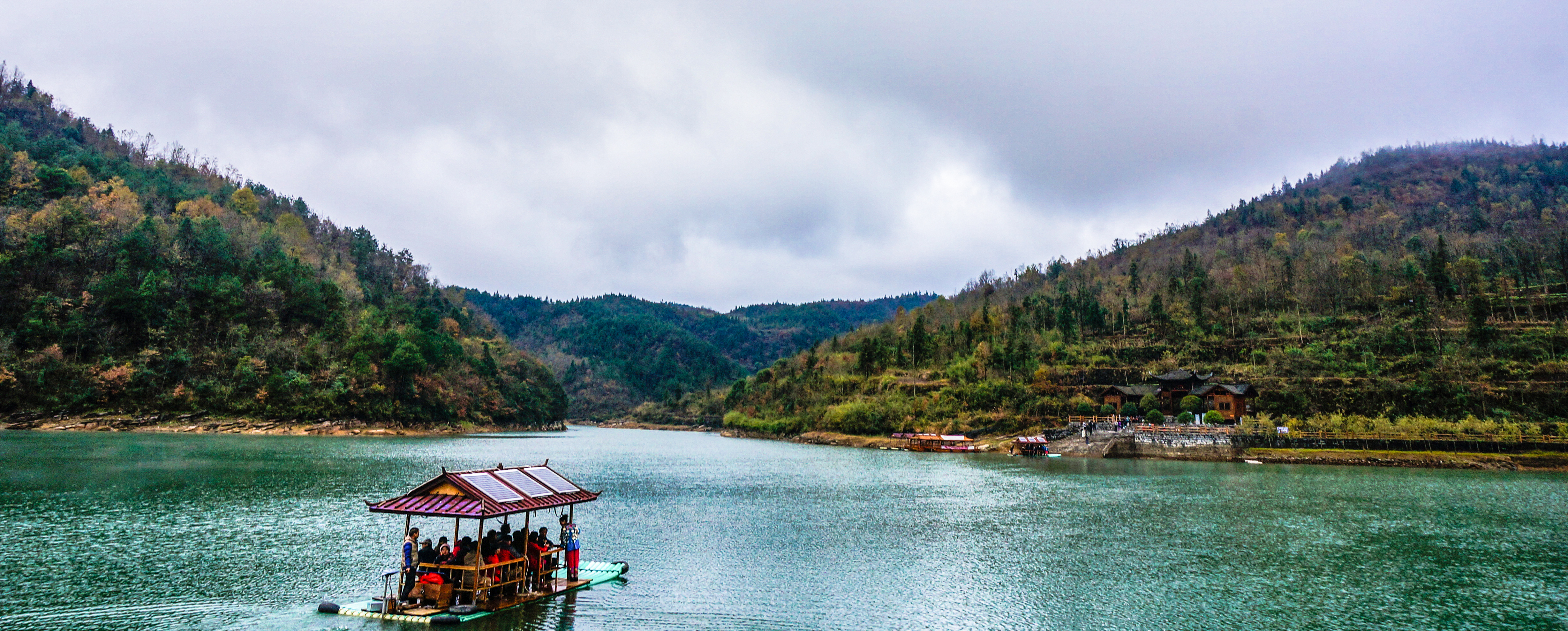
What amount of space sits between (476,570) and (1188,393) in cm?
8228

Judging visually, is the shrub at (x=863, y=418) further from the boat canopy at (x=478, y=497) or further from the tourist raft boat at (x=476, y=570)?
the boat canopy at (x=478, y=497)

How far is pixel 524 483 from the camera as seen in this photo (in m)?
19.8

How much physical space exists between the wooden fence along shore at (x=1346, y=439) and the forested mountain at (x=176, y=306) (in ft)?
306

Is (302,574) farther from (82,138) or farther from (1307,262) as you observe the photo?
(82,138)

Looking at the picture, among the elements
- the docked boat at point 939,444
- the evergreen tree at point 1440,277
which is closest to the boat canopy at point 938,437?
the docked boat at point 939,444

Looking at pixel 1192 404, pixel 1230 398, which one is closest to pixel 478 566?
pixel 1192 404

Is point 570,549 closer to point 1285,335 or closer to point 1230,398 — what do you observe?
point 1230,398

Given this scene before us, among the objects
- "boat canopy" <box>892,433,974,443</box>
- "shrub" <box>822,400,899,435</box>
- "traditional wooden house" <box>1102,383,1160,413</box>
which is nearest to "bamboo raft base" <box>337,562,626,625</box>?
"boat canopy" <box>892,433,974,443</box>

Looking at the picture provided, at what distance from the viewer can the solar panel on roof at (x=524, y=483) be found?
1931 centimetres

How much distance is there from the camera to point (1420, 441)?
200ft

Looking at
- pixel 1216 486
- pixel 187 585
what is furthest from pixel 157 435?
pixel 1216 486

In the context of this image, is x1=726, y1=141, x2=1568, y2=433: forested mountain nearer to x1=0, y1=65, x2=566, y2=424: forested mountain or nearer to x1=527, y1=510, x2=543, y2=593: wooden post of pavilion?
x1=0, y1=65, x2=566, y2=424: forested mountain

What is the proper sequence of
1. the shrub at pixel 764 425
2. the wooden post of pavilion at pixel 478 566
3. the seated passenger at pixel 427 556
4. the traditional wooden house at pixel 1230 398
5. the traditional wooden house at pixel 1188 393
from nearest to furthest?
the wooden post of pavilion at pixel 478 566
the seated passenger at pixel 427 556
the traditional wooden house at pixel 1230 398
the traditional wooden house at pixel 1188 393
the shrub at pixel 764 425

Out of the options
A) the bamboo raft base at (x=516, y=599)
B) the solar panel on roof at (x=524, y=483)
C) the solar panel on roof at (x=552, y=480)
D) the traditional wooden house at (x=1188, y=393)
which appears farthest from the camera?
the traditional wooden house at (x=1188, y=393)
